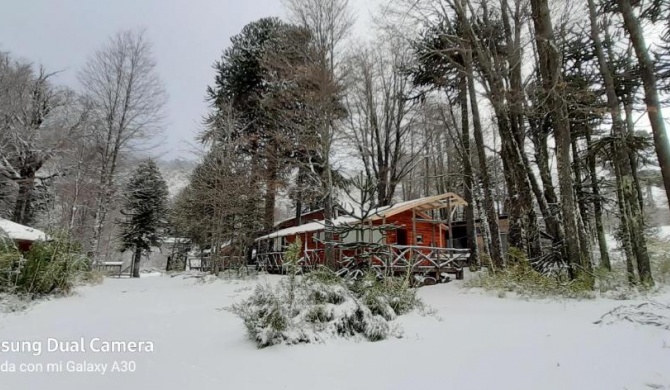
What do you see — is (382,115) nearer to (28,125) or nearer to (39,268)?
(39,268)

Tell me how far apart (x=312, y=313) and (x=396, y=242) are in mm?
12894

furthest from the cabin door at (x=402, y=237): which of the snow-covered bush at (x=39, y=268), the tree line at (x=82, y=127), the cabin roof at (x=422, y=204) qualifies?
the tree line at (x=82, y=127)

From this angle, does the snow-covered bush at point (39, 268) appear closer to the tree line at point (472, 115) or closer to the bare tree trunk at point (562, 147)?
the tree line at point (472, 115)

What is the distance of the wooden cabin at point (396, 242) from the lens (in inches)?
393

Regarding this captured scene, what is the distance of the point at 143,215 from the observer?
25.0 metres

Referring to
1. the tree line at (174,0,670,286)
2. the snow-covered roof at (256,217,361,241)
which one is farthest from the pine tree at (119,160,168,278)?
the snow-covered roof at (256,217,361,241)

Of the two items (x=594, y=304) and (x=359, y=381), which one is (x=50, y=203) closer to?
(x=359, y=381)

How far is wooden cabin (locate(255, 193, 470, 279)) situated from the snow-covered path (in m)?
2.77

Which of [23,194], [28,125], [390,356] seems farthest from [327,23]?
[23,194]

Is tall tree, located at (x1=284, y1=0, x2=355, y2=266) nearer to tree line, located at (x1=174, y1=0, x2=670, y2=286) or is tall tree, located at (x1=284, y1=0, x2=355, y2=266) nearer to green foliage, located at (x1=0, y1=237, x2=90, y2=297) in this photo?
tree line, located at (x1=174, y1=0, x2=670, y2=286)

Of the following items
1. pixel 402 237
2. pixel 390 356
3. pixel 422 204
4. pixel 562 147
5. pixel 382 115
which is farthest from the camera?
pixel 382 115

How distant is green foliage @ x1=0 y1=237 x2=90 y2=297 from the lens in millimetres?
7559

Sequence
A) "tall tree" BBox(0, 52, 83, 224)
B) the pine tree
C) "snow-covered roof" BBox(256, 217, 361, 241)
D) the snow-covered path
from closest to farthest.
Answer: the snow-covered path, "snow-covered roof" BBox(256, 217, 361, 241), "tall tree" BBox(0, 52, 83, 224), the pine tree

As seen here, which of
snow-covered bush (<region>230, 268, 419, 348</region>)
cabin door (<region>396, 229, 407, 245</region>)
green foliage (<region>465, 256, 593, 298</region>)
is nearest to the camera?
snow-covered bush (<region>230, 268, 419, 348</region>)
